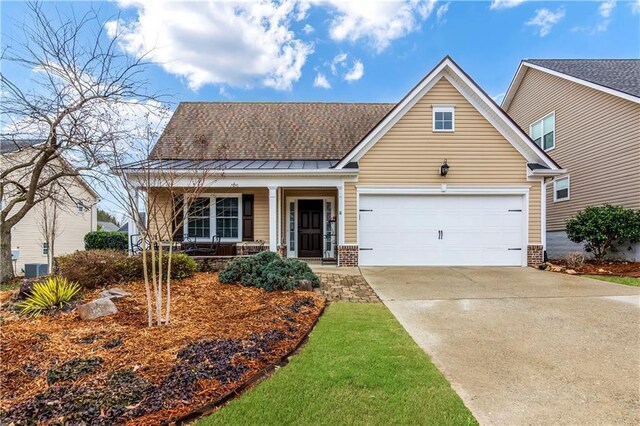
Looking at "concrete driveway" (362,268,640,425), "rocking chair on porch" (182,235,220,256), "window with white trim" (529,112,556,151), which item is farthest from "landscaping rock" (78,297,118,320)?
"window with white trim" (529,112,556,151)

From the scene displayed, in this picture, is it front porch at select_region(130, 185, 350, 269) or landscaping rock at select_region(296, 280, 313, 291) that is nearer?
landscaping rock at select_region(296, 280, 313, 291)

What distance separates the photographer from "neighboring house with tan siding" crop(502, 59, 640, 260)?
1088cm

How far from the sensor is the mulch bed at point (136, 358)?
2496 mm

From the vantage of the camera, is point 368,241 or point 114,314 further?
point 368,241

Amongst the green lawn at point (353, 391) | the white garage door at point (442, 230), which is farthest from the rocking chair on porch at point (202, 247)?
the green lawn at point (353, 391)

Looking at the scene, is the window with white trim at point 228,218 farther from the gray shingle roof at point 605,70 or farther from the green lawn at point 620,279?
the gray shingle roof at point 605,70

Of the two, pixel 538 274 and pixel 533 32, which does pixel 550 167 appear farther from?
pixel 533 32

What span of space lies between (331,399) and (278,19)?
533 inches

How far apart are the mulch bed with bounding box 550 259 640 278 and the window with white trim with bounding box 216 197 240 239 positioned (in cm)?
1067

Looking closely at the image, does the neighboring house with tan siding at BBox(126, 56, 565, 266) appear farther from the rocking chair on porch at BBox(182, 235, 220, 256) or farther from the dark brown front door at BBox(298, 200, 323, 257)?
the dark brown front door at BBox(298, 200, 323, 257)

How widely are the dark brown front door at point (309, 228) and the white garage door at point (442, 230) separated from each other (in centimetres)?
216

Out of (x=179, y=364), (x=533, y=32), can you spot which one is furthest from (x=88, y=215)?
(x=533, y=32)

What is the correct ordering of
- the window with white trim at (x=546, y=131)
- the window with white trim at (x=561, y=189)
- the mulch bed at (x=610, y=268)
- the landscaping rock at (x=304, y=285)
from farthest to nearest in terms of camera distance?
1. the window with white trim at (x=546, y=131)
2. the window with white trim at (x=561, y=189)
3. the mulch bed at (x=610, y=268)
4. the landscaping rock at (x=304, y=285)

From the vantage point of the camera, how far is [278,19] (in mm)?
12562
